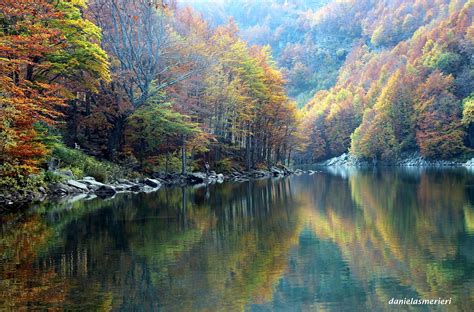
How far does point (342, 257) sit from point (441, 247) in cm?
212

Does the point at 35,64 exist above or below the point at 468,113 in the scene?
below

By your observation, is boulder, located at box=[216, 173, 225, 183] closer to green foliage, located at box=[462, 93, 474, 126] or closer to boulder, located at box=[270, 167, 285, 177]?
boulder, located at box=[270, 167, 285, 177]

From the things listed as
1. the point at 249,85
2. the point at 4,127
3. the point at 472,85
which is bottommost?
the point at 4,127

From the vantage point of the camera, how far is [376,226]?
12609 millimetres

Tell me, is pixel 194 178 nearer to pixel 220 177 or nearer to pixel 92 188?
pixel 220 177

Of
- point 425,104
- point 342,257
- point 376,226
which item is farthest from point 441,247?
point 425,104

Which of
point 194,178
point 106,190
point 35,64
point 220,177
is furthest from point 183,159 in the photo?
point 35,64

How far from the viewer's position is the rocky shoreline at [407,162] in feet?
239

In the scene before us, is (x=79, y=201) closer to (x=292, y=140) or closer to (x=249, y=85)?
(x=249, y=85)

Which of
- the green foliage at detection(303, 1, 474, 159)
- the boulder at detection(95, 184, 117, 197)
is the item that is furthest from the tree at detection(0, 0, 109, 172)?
the green foliage at detection(303, 1, 474, 159)

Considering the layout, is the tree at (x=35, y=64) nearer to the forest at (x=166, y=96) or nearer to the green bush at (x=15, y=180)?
the forest at (x=166, y=96)

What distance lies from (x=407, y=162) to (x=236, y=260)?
7948 cm

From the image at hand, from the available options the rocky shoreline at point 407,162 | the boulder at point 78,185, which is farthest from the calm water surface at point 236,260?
the rocky shoreline at point 407,162

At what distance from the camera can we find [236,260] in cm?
885
